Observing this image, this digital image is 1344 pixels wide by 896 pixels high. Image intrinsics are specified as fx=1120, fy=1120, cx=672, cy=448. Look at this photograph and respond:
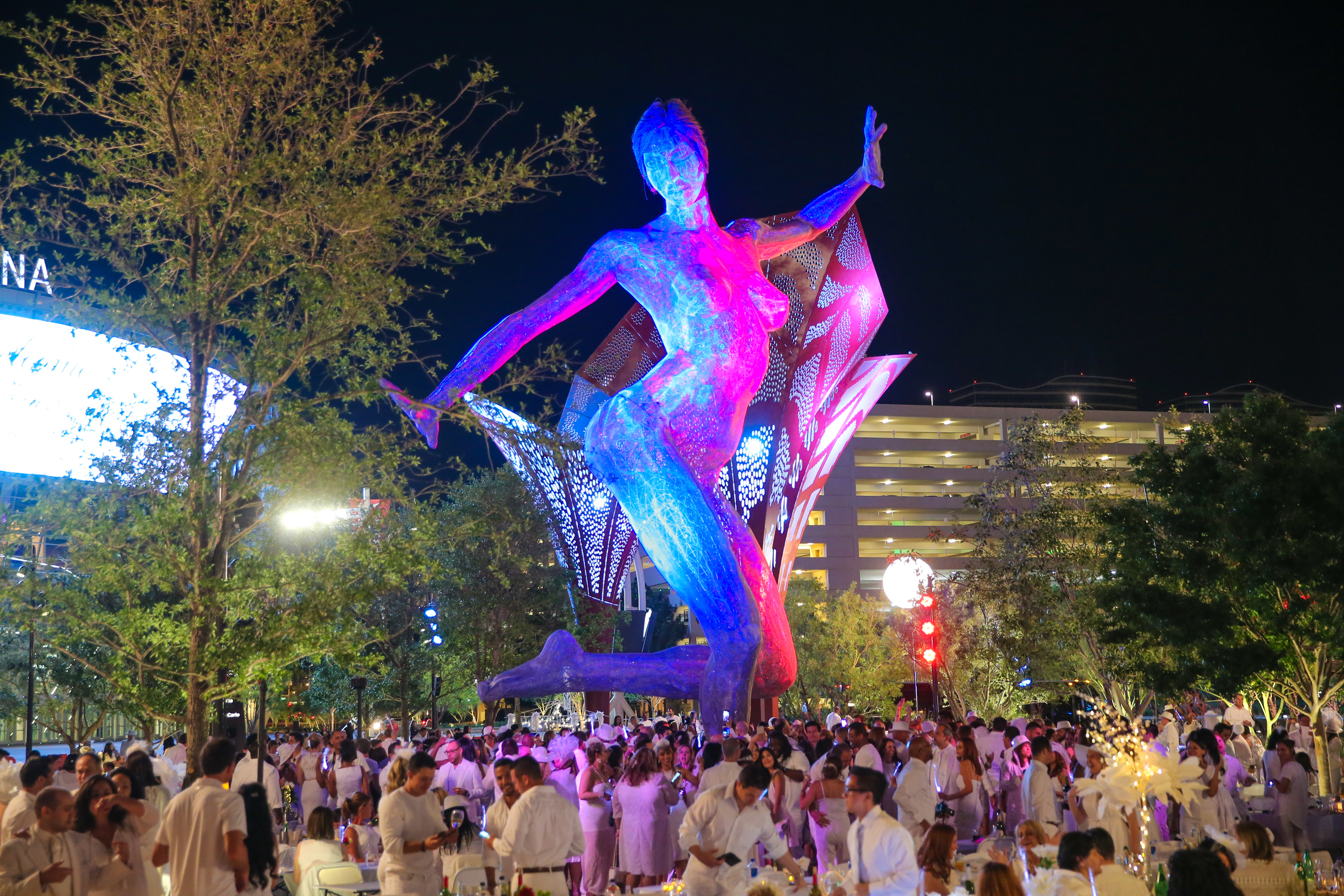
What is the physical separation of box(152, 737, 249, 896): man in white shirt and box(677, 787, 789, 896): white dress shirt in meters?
2.62

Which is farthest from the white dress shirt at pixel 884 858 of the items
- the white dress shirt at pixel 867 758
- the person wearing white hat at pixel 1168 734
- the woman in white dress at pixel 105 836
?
the person wearing white hat at pixel 1168 734

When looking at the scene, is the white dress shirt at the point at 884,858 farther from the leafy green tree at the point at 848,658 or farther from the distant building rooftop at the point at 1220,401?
the distant building rooftop at the point at 1220,401

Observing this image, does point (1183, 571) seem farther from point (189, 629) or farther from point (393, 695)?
point (393, 695)

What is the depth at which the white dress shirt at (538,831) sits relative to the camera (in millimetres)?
7516

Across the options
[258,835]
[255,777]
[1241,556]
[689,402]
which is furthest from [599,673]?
[258,835]

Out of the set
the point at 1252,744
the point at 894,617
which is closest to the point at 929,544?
the point at 894,617

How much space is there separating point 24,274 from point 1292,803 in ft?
116

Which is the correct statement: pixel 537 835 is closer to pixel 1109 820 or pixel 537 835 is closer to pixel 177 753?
pixel 1109 820

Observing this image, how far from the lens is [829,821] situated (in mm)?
10258

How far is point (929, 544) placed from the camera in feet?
289

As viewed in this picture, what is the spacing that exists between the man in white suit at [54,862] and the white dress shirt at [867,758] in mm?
7676

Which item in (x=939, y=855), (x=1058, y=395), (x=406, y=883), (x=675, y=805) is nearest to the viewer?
(x=939, y=855)

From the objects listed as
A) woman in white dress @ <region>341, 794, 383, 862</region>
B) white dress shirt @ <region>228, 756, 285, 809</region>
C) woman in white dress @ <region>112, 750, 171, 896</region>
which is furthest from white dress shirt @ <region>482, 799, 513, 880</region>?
white dress shirt @ <region>228, 756, 285, 809</region>

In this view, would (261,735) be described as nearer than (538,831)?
No
